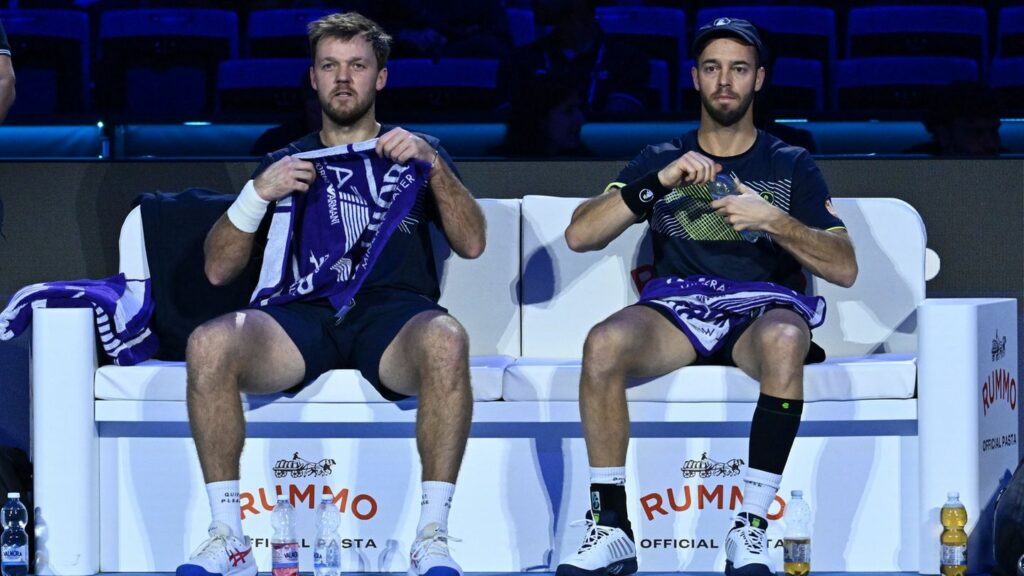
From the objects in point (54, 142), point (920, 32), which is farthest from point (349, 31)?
point (920, 32)

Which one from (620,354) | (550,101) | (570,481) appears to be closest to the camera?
(620,354)

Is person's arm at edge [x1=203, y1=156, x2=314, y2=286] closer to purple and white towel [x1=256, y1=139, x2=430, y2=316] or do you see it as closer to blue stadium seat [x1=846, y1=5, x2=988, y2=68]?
purple and white towel [x1=256, y1=139, x2=430, y2=316]

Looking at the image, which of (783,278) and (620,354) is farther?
(783,278)

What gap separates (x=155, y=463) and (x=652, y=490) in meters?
1.21

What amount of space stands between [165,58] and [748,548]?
131 inches

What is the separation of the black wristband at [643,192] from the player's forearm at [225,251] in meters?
0.91

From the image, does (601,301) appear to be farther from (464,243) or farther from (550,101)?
(550,101)

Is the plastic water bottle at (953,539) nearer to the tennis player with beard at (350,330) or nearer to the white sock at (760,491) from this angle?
the white sock at (760,491)

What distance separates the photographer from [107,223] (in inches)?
183

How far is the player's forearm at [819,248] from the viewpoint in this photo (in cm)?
346

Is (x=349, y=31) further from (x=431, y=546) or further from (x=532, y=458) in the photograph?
(x=431, y=546)

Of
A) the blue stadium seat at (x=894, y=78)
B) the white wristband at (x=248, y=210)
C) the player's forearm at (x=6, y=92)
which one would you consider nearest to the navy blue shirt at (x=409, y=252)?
the white wristband at (x=248, y=210)

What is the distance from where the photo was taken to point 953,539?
130 inches

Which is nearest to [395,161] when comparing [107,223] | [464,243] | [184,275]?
[464,243]
